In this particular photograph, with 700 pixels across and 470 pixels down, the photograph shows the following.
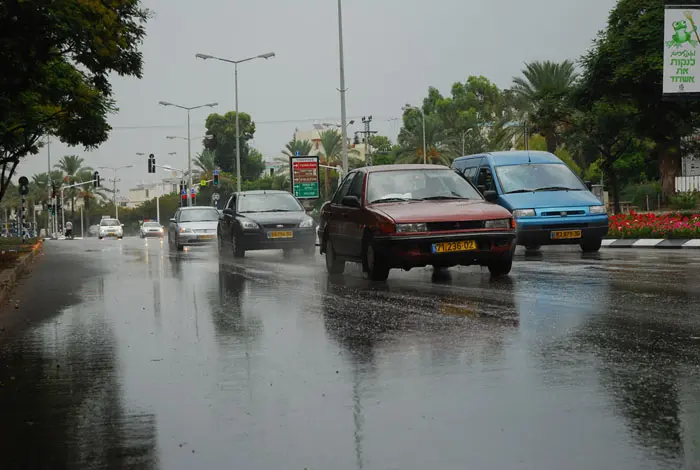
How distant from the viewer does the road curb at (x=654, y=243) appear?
23047 mm

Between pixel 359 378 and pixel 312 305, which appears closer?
pixel 359 378

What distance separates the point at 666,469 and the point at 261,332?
554cm

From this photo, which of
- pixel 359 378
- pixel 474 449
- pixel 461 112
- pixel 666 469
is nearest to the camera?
pixel 666 469

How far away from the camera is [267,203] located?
1016 inches

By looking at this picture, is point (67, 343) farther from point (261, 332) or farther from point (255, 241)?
point (255, 241)

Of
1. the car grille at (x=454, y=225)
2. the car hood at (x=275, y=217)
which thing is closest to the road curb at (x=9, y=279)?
the car hood at (x=275, y=217)

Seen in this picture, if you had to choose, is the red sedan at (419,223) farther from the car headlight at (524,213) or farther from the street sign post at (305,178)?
the street sign post at (305,178)

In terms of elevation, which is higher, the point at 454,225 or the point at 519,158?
the point at 519,158

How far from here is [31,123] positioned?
28.3 m

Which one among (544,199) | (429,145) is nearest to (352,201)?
(544,199)

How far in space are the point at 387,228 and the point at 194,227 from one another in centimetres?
2022

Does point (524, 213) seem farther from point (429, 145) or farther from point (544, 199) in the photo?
point (429, 145)

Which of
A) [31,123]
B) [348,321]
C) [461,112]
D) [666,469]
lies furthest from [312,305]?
Result: [461,112]

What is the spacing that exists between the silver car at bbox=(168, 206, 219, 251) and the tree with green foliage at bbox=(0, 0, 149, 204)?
4.83 m
